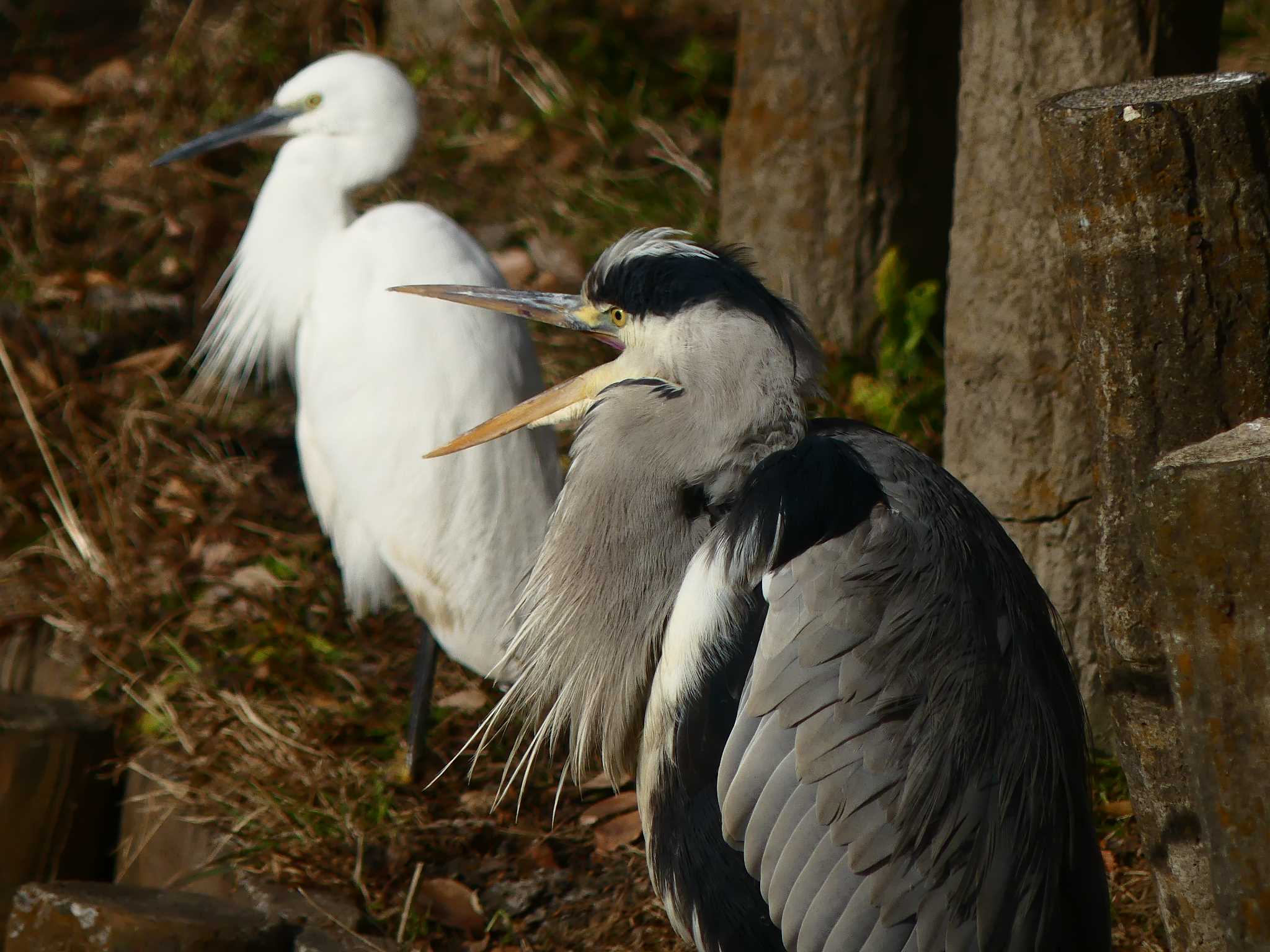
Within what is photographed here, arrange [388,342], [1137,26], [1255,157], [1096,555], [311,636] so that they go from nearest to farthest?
[1255,157] < [1096,555] < [1137,26] < [388,342] < [311,636]

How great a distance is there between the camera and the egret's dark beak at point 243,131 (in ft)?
12.1

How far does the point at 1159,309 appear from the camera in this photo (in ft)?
6.23

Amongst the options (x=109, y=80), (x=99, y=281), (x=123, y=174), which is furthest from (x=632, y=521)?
(x=109, y=80)

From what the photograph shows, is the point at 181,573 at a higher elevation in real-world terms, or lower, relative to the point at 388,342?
lower

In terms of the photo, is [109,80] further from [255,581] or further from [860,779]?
[860,779]

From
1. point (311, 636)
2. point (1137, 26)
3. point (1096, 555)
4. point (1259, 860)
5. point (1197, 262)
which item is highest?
point (1137, 26)

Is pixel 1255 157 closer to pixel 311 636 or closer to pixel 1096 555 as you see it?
pixel 1096 555

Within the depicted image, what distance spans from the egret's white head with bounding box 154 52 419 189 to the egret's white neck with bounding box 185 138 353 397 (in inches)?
1.0

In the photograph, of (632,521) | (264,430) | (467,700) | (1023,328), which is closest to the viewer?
(632,521)

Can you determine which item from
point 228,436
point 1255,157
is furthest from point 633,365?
point 228,436

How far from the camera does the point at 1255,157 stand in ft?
5.99

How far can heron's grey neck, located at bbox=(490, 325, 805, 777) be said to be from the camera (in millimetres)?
2135

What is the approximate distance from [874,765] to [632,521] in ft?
1.83

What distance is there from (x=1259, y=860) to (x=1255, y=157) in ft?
3.15
